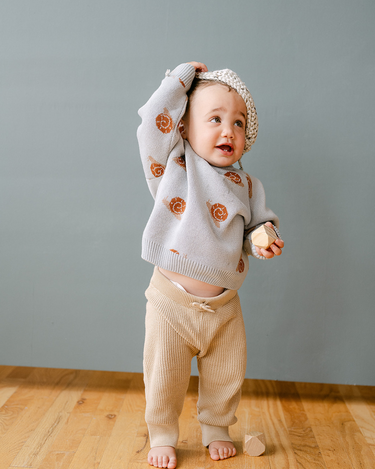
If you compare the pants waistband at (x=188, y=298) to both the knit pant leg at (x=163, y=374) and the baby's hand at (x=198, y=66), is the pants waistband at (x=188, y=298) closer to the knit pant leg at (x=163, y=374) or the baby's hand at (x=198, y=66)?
the knit pant leg at (x=163, y=374)

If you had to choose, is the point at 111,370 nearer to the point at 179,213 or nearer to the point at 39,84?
the point at 179,213

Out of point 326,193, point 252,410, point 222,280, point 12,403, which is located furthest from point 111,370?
point 326,193

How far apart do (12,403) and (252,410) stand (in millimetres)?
680

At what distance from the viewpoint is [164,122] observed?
971 mm

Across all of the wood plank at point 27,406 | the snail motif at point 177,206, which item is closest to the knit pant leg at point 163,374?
the snail motif at point 177,206

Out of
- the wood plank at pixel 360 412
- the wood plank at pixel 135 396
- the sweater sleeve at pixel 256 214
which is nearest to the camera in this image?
the sweater sleeve at pixel 256 214

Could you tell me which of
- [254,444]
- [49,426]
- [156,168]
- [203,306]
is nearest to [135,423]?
[49,426]

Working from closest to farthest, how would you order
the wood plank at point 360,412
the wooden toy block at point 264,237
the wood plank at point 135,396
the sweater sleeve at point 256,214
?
the wooden toy block at point 264,237
the sweater sleeve at point 256,214
the wood plank at point 360,412
the wood plank at point 135,396

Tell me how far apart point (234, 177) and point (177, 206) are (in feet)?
0.52

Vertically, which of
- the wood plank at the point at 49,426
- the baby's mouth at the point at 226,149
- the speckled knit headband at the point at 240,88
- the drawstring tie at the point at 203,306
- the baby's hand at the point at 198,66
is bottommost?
the wood plank at the point at 49,426

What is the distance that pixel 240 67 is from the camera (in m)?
1.22

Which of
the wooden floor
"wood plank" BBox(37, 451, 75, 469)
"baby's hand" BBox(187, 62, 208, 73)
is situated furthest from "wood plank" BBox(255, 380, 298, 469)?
"baby's hand" BBox(187, 62, 208, 73)

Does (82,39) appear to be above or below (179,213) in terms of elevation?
above

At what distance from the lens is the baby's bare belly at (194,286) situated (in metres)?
0.98
